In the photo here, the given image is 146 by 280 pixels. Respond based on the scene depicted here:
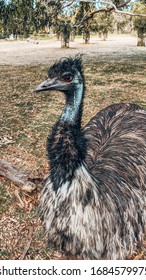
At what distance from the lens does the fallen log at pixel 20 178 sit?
15.3 feet

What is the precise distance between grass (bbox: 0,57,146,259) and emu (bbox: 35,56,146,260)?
540 mm

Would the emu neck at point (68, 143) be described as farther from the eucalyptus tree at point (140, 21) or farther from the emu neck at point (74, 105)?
the eucalyptus tree at point (140, 21)

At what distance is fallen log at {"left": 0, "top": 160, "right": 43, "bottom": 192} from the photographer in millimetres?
4656

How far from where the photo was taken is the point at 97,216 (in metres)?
3.24

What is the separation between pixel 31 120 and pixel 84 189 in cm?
520

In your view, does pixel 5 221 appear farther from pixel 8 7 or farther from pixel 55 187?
pixel 8 7

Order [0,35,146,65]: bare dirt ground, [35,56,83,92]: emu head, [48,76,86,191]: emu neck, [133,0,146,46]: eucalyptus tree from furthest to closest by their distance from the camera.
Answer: [133,0,146,46]: eucalyptus tree
[0,35,146,65]: bare dirt ground
[35,56,83,92]: emu head
[48,76,86,191]: emu neck

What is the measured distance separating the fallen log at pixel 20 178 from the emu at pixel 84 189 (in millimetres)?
966

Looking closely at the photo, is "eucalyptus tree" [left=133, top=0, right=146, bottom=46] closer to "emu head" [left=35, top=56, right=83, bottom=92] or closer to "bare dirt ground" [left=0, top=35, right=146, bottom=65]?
"bare dirt ground" [left=0, top=35, right=146, bottom=65]

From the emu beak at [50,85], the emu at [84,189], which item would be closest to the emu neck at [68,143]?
the emu at [84,189]

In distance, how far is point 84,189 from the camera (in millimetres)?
3086

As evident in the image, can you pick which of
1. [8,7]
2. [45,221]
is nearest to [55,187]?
[45,221]

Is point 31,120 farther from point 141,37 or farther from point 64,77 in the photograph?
point 141,37

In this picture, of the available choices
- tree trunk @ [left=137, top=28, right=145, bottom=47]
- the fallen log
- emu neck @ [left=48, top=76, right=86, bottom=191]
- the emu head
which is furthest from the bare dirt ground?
emu neck @ [left=48, top=76, right=86, bottom=191]
